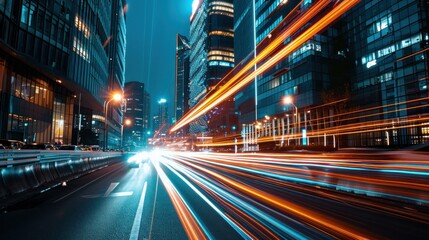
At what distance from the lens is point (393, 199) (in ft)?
32.4

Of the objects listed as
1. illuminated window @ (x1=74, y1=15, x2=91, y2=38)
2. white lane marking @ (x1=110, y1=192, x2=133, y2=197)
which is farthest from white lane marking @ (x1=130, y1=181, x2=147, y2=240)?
illuminated window @ (x1=74, y1=15, x2=91, y2=38)

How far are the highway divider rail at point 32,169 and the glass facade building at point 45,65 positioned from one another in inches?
821

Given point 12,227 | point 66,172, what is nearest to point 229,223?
point 12,227

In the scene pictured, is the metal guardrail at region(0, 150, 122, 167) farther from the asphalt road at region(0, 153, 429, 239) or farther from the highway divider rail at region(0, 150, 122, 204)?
the asphalt road at region(0, 153, 429, 239)

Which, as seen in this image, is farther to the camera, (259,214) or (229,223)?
(259,214)

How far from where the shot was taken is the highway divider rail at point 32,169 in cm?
1001

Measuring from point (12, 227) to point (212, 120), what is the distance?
5620 inches

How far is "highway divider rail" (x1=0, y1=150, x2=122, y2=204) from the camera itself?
10008mm

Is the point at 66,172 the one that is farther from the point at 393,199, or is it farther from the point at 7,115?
the point at 7,115

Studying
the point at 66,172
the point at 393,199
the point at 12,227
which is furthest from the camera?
the point at 66,172

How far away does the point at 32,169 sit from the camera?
41.0 feet

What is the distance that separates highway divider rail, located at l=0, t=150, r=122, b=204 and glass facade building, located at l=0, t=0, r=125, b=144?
20863 millimetres

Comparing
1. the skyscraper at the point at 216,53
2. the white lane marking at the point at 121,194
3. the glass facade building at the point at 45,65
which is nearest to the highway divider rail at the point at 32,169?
the white lane marking at the point at 121,194

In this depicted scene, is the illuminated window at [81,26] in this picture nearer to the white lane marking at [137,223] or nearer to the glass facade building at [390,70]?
the glass facade building at [390,70]
